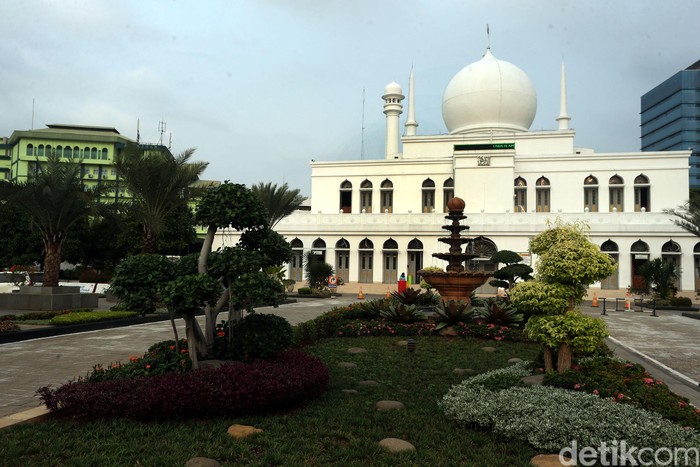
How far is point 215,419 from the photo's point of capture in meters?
6.63

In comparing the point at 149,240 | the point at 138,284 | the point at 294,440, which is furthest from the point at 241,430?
the point at 149,240

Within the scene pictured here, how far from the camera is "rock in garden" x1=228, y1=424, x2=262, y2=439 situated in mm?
6113

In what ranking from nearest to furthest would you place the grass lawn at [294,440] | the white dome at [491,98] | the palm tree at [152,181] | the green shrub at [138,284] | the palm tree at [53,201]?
the grass lawn at [294,440] → the green shrub at [138,284] → the palm tree at [53,201] → the palm tree at [152,181] → the white dome at [491,98]

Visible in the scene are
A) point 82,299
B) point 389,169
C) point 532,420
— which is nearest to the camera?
point 532,420

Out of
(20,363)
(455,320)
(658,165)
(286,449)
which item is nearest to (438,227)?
(658,165)

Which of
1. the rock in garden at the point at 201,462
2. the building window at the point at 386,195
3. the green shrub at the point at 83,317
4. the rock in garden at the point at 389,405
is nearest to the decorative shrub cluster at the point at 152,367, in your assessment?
the rock in garden at the point at 201,462

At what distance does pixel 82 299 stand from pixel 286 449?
18.4 meters

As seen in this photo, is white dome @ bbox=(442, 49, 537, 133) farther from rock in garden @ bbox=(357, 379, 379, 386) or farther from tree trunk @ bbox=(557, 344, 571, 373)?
rock in garden @ bbox=(357, 379, 379, 386)

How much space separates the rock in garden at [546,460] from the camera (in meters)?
5.51

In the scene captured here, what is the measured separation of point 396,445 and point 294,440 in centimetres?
115

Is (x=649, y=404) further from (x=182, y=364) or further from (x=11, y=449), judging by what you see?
(x=11, y=449)

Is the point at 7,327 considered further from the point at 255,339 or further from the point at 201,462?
the point at 201,462

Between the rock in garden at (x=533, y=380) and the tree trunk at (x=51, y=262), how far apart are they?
60.5 feet

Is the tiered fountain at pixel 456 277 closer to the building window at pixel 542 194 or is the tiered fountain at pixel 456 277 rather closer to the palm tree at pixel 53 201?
the palm tree at pixel 53 201
